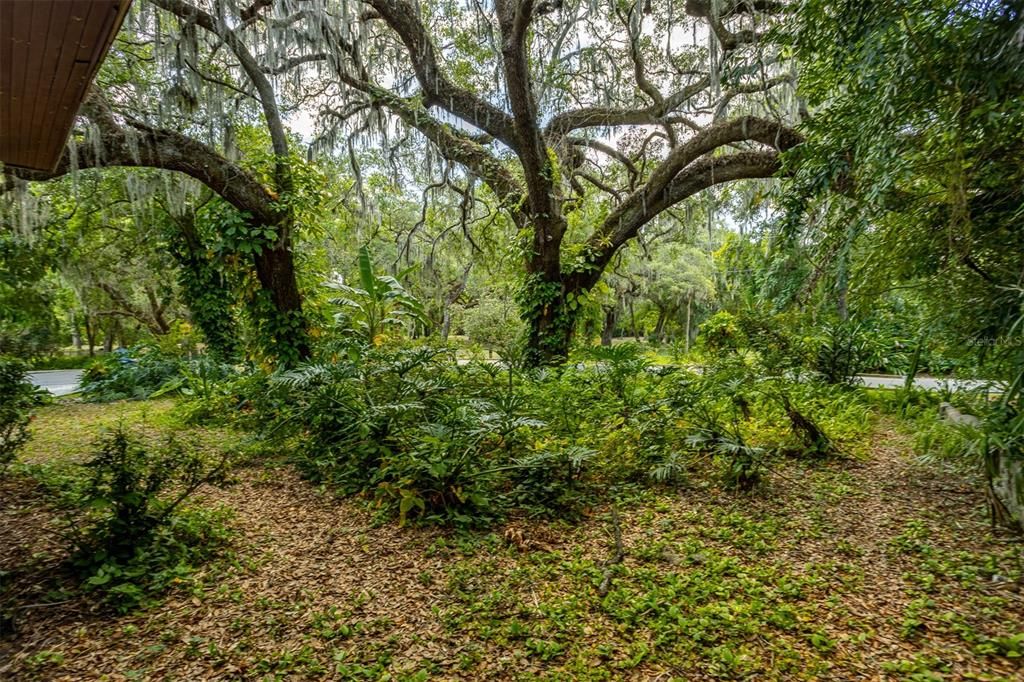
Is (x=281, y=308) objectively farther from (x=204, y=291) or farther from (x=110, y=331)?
(x=110, y=331)

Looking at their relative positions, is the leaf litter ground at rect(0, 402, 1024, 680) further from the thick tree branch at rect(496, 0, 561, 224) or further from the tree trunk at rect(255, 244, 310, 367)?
the thick tree branch at rect(496, 0, 561, 224)

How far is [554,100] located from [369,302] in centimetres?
357

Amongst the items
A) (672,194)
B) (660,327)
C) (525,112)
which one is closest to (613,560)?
(525,112)

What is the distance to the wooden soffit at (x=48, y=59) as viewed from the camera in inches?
63.3

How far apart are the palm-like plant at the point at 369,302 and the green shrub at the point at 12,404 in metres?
2.99

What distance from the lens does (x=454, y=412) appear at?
3387mm

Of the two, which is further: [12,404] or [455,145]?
[455,145]

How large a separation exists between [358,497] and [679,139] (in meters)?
7.30

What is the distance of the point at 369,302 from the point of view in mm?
6316

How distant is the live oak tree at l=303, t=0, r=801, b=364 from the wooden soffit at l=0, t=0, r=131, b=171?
2.34 metres

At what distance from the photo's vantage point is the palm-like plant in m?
6.13

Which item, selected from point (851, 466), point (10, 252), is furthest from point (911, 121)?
point (10, 252)

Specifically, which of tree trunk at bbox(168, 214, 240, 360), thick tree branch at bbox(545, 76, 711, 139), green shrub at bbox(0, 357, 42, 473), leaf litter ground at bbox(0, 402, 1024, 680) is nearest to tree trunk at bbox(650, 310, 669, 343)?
thick tree branch at bbox(545, 76, 711, 139)

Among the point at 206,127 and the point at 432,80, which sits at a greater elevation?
the point at 432,80
